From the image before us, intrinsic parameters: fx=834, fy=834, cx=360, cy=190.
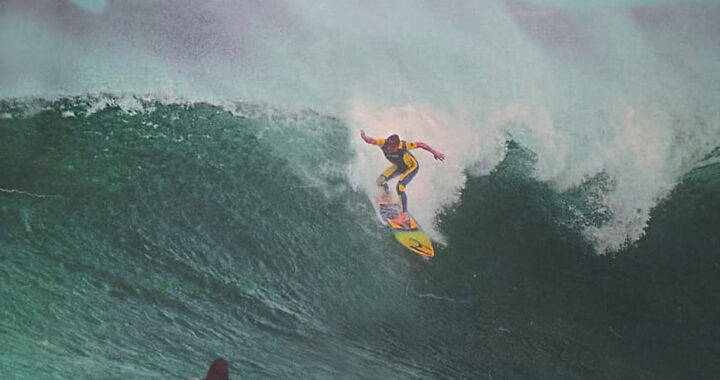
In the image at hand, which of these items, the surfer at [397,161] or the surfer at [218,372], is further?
the surfer at [397,161]

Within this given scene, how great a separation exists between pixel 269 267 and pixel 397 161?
736mm

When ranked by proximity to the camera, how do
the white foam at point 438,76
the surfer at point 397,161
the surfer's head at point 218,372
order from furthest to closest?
the surfer at point 397,161 < the white foam at point 438,76 < the surfer's head at point 218,372

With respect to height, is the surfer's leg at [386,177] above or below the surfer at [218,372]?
above

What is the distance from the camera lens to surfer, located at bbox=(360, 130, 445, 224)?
3.64m

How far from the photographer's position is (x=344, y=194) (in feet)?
12.1

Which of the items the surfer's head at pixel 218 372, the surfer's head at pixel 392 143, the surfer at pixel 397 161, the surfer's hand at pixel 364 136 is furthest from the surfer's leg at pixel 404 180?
the surfer's head at pixel 218 372

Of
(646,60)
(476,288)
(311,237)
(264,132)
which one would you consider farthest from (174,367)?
(646,60)

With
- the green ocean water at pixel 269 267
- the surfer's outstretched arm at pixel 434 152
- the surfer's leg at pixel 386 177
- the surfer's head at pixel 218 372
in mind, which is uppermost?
the surfer's outstretched arm at pixel 434 152

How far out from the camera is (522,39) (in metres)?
3.58

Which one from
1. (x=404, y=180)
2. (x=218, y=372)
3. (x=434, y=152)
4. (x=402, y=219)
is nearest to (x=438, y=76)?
(x=434, y=152)

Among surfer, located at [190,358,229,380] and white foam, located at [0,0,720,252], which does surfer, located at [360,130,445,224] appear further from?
surfer, located at [190,358,229,380]

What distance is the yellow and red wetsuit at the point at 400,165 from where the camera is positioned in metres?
3.65

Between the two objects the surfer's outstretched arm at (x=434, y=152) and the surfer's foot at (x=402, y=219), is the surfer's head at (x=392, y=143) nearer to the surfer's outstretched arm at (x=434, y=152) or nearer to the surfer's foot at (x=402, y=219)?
the surfer's outstretched arm at (x=434, y=152)

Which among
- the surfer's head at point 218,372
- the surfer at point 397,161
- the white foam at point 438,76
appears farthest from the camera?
the surfer at point 397,161
